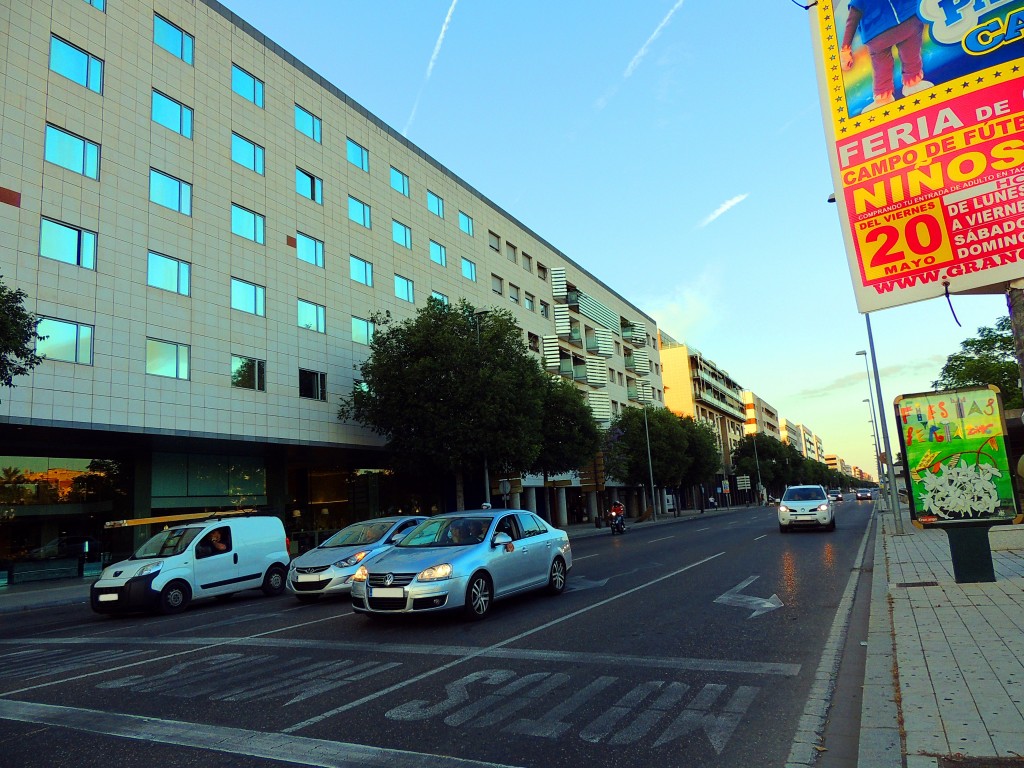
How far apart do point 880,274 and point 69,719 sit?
26.3 ft

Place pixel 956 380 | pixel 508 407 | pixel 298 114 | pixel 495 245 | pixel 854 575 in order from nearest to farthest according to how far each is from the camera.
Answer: pixel 854 575 → pixel 508 407 → pixel 298 114 → pixel 956 380 → pixel 495 245

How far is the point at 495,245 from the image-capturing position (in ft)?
152

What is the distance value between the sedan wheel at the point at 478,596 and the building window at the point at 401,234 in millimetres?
27880

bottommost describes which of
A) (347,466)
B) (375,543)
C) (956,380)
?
(375,543)

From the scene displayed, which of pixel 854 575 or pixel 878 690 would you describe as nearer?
pixel 878 690

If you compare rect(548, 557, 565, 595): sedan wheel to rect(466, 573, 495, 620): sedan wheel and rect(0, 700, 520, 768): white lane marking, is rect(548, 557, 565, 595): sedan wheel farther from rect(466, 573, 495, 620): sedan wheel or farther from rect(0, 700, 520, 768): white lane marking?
rect(0, 700, 520, 768): white lane marking

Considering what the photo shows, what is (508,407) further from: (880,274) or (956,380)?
(956,380)

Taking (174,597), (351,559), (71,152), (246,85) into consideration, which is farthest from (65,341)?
(246,85)

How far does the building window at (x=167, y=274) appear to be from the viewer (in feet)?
75.8

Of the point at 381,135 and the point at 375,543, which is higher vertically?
the point at 381,135

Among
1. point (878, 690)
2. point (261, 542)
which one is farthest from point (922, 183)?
point (261, 542)

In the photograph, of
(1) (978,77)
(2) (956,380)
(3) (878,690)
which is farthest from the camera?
(2) (956,380)

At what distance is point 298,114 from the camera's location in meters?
30.4

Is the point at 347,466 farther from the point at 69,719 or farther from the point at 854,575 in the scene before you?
the point at 69,719
